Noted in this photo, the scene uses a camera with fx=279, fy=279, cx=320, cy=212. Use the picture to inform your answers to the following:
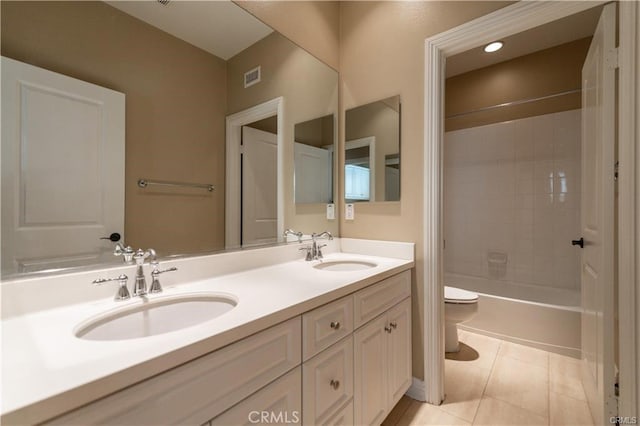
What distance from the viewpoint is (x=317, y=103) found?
190 centimetres

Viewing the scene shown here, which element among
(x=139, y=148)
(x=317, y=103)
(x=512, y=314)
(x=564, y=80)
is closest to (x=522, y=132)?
(x=564, y=80)

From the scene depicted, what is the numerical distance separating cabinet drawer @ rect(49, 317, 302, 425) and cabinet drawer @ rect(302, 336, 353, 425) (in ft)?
0.35

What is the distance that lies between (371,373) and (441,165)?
112 centimetres

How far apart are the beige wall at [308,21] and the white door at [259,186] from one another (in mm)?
641

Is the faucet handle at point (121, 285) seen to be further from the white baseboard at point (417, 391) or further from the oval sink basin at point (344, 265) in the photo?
the white baseboard at point (417, 391)

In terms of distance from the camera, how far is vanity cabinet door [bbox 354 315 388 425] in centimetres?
114

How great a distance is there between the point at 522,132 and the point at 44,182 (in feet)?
11.3

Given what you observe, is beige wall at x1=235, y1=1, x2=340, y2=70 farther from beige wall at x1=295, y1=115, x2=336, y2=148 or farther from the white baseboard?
the white baseboard

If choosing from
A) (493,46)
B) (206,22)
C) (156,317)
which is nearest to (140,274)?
(156,317)

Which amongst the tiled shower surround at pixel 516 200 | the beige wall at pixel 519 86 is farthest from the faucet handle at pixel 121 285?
the beige wall at pixel 519 86

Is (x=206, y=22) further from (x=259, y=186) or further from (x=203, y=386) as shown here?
(x=203, y=386)

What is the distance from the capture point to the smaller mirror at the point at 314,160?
5.88ft

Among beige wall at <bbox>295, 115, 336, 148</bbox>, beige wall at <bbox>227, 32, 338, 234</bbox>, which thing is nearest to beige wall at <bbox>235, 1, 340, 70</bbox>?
beige wall at <bbox>227, 32, 338, 234</bbox>
